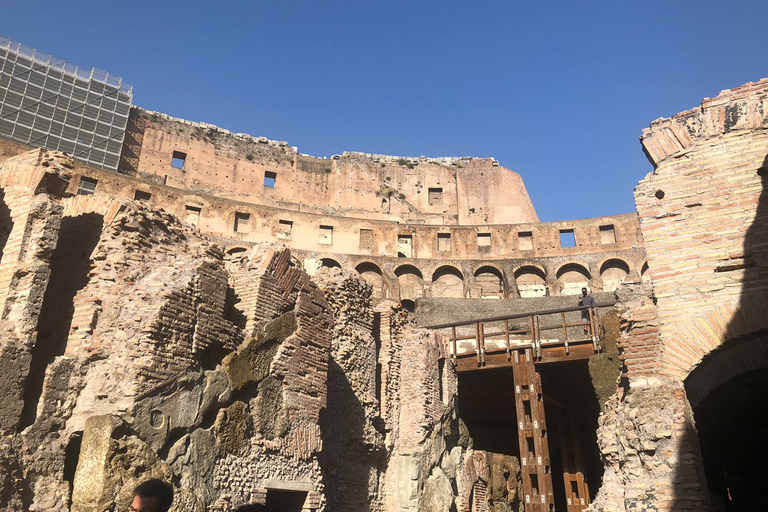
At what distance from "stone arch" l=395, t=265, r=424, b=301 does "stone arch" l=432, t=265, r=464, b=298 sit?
0.77 metres

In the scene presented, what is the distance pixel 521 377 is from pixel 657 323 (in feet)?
22.4

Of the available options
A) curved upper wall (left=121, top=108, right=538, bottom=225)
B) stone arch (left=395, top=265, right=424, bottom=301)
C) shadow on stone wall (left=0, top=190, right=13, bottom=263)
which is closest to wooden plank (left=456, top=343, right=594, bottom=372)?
shadow on stone wall (left=0, top=190, right=13, bottom=263)

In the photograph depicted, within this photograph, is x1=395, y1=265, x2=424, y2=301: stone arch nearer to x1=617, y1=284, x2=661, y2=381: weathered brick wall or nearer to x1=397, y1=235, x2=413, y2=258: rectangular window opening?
x1=397, y1=235, x2=413, y2=258: rectangular window opening

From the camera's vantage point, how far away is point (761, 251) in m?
6.37

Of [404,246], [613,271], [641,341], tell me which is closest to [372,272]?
[404,246]

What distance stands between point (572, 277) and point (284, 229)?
14.9 meters

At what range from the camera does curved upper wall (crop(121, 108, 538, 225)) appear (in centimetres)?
3506

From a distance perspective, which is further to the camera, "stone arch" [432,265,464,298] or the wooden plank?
"stone arch" [432,265,464,298]

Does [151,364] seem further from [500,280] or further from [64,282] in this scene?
[500,280]

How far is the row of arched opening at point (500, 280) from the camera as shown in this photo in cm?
3067

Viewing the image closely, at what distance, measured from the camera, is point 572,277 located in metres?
32.0

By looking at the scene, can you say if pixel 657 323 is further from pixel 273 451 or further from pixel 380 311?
pixel 380 311

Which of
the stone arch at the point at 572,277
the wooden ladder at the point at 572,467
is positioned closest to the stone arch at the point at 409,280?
the stone arch at the point at 572,277

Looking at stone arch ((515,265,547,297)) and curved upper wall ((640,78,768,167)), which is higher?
stone arch ((515,265,547,297))
